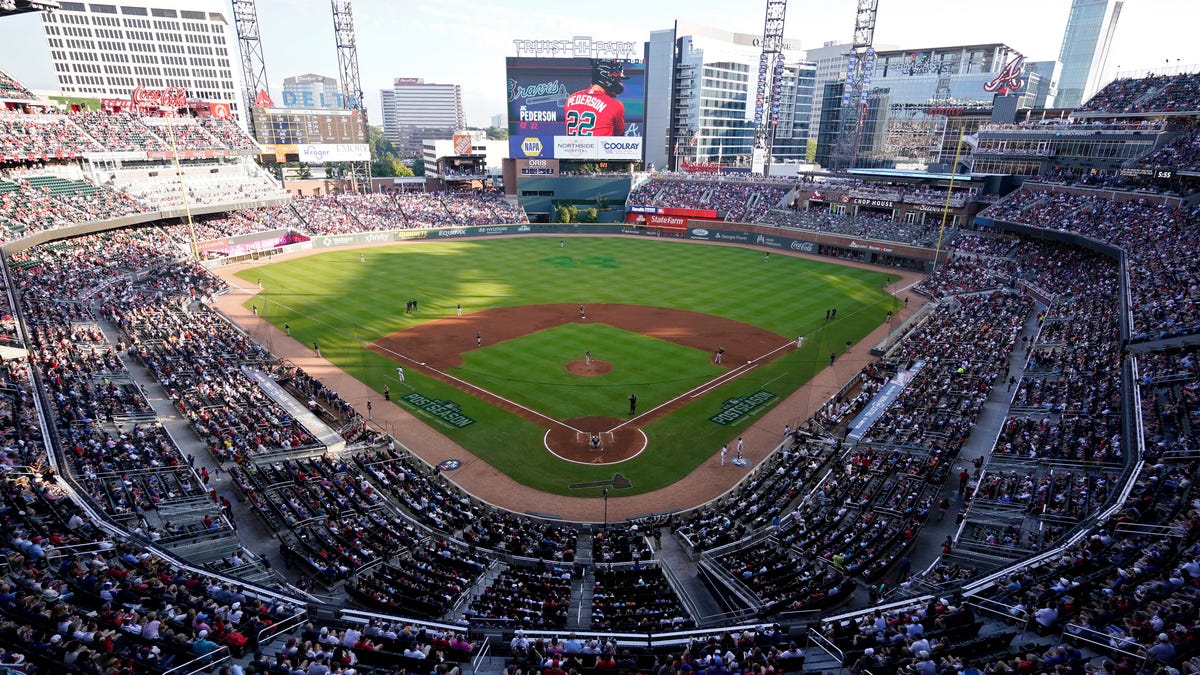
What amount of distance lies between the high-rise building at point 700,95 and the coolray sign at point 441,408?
90.6m

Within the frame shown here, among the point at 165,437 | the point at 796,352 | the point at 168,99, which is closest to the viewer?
the point at 165,437

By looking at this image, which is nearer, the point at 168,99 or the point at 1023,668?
the point at 1023,668

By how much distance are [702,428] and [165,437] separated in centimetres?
2295

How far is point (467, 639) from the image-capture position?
44.7ft

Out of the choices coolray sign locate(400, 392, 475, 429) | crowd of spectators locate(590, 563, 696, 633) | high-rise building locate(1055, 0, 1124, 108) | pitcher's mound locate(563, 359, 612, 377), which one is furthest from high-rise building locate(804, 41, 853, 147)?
crowd of spectators locate(590, 563, 696, 633)

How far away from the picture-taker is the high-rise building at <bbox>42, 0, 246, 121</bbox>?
385 ft

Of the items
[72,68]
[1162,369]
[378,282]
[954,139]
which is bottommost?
[378,282]

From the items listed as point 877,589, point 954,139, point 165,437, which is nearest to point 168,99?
point 165,437

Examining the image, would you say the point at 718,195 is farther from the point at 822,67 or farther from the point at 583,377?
the point at 822,67

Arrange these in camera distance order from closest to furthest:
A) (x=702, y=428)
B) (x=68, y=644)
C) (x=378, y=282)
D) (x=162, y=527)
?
(x=68, y=644) → (x=162, y=527) → (x=702, y=428) → (x=378, y=282)

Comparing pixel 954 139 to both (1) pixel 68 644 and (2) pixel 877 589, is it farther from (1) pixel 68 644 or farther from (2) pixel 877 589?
(1) pixel 68 644

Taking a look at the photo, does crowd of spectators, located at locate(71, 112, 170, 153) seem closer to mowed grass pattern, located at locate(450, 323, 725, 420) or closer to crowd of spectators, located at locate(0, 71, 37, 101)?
crowd of spectators, located at locate(0, 71, 37, 101)

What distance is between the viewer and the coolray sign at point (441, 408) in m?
30.7

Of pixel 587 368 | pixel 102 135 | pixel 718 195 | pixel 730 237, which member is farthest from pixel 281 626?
pixel 718 195
